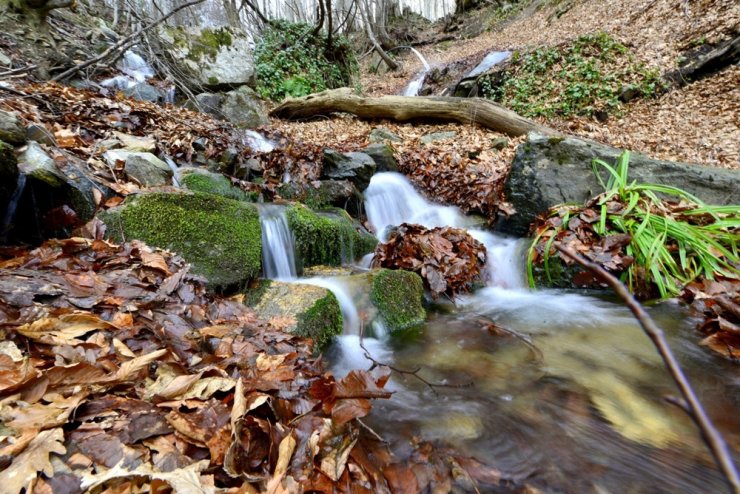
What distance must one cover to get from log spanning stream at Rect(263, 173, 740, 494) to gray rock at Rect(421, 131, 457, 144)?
5307mm

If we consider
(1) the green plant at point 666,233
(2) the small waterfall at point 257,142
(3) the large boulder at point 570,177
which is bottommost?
(1) the green plant at point 666,233

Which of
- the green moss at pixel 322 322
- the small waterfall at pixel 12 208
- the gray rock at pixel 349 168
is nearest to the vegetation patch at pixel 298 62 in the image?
the gray rock at pixel 349 168

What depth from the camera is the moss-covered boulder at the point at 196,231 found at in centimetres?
295

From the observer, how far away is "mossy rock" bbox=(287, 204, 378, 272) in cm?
415

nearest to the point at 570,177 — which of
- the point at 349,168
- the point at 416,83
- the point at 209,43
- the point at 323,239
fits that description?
the point at 349,168

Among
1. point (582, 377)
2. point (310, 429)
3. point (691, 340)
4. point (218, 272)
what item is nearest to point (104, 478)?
point (310, 429)

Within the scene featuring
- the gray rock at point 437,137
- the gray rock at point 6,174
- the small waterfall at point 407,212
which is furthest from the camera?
the gray rock at point 437,137

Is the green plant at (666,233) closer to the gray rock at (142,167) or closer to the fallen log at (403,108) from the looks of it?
the gray rock at (142,167)

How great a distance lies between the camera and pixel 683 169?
438cm

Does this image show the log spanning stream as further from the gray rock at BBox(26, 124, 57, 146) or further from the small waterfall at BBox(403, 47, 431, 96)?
the small waterfall at BBox(403, 47, 431, 96)

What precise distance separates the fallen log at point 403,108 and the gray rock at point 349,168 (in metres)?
4.00

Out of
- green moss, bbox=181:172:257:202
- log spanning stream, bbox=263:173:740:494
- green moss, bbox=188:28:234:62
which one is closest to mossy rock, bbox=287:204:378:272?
log spanning stream, bbox=263:173:740:494

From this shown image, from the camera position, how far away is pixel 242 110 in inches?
327

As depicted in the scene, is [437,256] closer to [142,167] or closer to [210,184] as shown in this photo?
[210,184]
